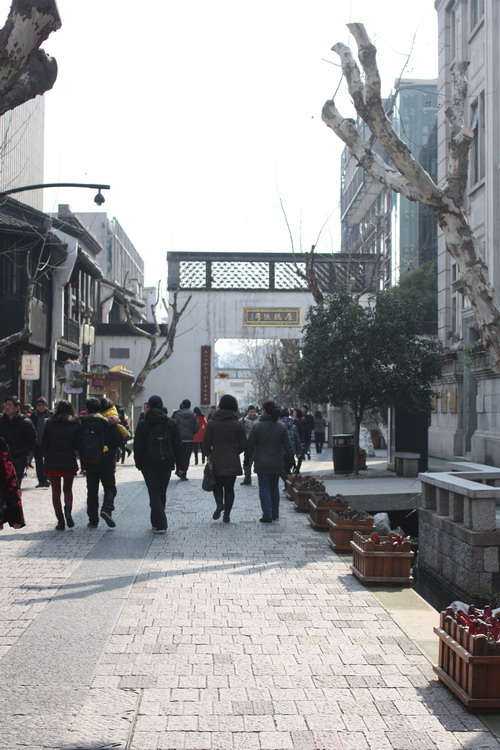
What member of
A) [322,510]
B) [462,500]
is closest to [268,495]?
[322,510]

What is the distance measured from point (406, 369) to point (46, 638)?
1479 centimetres

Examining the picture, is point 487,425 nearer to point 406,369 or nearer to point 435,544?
point 406,369

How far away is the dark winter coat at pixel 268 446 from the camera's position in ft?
42.8

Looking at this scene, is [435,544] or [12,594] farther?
[435,544]

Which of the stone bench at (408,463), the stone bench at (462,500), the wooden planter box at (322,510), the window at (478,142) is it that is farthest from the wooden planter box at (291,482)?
the window at (478,142)

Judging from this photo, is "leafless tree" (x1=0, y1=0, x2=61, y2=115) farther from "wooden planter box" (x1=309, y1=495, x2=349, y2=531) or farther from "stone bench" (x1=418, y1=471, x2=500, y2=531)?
"wooden planter box" (x1=309, y1=495, x2=349, y2=531)

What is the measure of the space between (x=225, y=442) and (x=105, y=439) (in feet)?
6.00

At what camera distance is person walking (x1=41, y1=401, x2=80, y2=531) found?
11633mm

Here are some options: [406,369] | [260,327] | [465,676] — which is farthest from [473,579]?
[260,327]

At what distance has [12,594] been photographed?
7746 mm

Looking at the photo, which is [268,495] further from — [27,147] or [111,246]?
[111,246]

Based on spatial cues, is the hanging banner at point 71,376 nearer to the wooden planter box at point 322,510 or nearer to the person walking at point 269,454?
the person walking at point 269,454

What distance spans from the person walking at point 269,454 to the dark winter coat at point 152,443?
164 cm

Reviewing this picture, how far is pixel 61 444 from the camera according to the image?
463 inches
